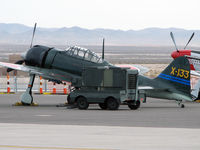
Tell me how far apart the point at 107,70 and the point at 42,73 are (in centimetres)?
387

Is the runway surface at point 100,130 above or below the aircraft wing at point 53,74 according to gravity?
below

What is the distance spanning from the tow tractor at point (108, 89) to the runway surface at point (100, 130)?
1.43 m

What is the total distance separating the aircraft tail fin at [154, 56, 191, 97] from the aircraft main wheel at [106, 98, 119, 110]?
2.83 meters

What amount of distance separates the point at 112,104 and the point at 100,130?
323 inches

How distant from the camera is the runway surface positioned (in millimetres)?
12688

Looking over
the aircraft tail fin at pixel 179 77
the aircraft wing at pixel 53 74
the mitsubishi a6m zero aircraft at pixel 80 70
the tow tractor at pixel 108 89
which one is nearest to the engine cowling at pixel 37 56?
the mitsubishi a6m zero aircraft at pixel 80 70

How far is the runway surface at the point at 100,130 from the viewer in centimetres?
1269

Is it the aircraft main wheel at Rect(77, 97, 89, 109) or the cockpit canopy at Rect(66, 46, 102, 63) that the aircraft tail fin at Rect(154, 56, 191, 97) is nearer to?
the cockpit canopy at Rect(66, 46, 102, 63)

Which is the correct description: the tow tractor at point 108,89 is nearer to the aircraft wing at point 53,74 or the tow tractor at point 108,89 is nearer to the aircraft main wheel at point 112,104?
the aircraft main wheel at point 112,104

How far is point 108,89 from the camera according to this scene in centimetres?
2397

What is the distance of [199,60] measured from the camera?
3316 centimetres

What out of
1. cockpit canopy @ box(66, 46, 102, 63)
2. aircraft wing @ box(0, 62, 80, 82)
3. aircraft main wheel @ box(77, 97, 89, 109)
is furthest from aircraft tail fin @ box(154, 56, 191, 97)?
aircraft wing @ box(0, 62, 80, 82)

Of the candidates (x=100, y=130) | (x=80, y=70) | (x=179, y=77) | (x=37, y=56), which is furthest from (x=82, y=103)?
(x=100, y=130)

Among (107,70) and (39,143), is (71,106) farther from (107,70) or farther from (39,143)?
(39,143)
